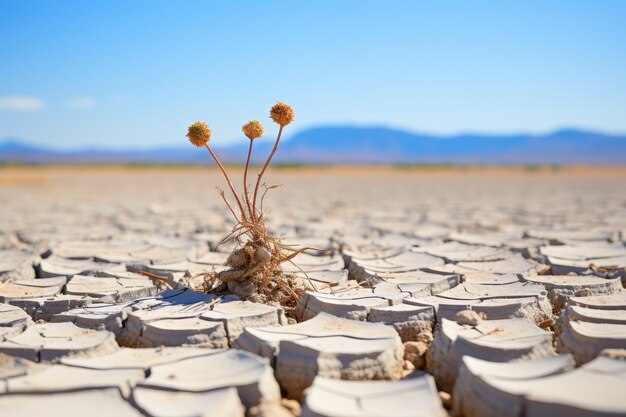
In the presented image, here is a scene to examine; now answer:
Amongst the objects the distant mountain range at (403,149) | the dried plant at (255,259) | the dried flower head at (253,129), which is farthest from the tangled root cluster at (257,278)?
the distant mountain range at (403,149)

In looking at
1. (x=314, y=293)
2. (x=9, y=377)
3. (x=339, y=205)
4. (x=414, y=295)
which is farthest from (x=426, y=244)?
(x=339, y=205)

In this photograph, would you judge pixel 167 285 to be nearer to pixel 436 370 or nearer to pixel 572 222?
pixel 436 370

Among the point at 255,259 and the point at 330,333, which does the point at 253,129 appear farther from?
the point at 330,333

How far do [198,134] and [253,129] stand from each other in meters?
0.20

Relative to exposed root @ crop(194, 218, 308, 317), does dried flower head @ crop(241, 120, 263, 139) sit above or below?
above

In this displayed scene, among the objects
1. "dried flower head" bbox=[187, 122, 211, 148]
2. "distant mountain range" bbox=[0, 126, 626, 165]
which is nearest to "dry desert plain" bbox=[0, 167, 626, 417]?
"dried flower head" bbox=[187, 122, 211, 148]

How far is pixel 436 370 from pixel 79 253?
7.73 ft

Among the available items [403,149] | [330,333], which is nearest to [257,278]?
[330,333]

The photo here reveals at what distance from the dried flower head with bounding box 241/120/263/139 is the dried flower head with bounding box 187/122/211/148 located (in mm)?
143

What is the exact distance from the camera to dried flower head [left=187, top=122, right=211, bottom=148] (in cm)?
210

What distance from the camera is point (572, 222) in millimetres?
5156

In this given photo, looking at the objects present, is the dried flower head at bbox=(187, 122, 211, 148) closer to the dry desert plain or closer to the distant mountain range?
the dry desert plain

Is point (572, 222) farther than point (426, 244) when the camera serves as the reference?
Yes

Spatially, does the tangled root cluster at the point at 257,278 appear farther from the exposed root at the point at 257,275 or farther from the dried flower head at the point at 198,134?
the dried flower head at the point at 198,134
